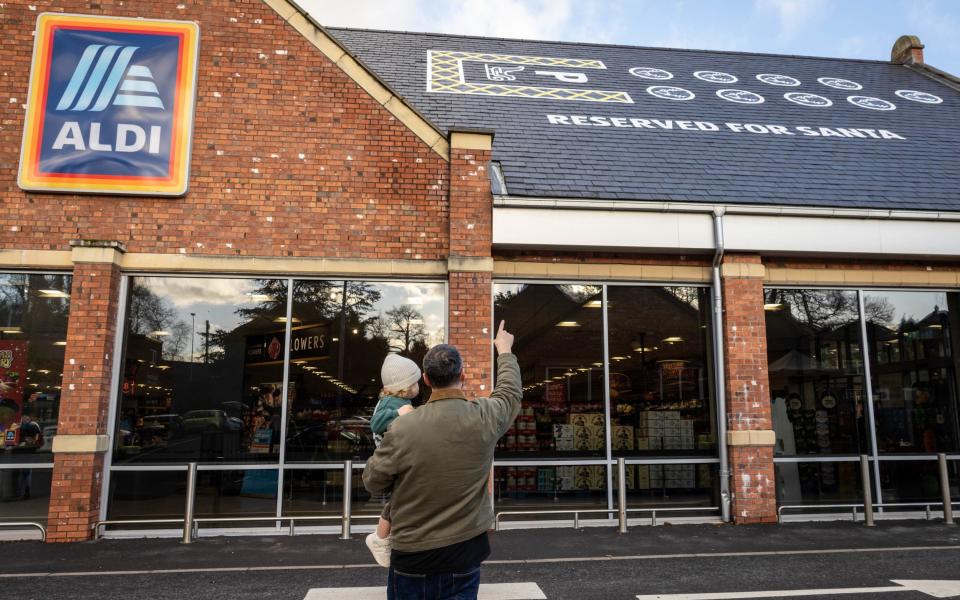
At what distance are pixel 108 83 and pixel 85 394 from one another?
13.6ft

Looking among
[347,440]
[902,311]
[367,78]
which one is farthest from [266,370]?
[902,311]

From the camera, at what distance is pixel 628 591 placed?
5820mm

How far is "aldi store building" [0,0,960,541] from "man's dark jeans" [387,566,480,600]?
5615 millimetres

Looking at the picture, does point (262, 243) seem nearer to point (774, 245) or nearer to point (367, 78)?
point (367, 78)

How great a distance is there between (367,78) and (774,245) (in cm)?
612

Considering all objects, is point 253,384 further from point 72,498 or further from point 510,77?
point 510,77

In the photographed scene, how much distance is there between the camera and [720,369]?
936cm

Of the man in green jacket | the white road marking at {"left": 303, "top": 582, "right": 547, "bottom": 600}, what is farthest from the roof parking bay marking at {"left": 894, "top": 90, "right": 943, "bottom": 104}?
the man in green jacket

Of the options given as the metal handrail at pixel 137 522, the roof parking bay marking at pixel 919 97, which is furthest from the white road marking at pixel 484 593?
the roof parking bay marking at pixel 919 97

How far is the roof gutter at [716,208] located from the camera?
896cm

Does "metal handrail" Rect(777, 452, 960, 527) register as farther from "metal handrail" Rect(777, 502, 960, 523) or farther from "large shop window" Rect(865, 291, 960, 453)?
"large shop window" Rect(865, 291, 960, 453)

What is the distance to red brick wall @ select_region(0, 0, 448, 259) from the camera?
28.8 feet

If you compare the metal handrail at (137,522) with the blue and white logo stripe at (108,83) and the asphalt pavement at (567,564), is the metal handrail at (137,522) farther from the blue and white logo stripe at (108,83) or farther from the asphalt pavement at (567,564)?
→ the blue and white logo stripe at (108,83)

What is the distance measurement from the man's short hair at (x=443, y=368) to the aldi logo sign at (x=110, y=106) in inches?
279
